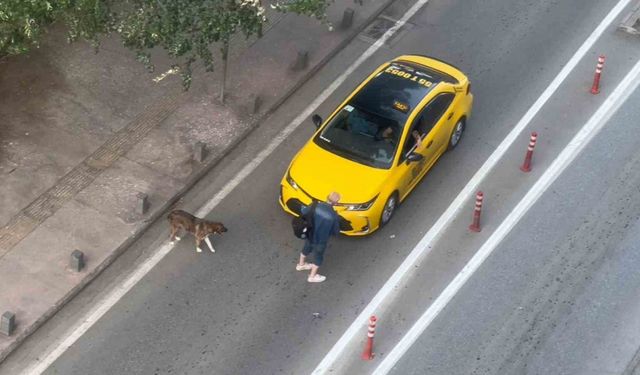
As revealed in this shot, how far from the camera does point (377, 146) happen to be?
17500 millimetres

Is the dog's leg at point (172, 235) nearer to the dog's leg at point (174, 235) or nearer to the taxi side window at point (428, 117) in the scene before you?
the dog's leg at point (174, 235)

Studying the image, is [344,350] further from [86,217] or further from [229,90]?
[229,90]

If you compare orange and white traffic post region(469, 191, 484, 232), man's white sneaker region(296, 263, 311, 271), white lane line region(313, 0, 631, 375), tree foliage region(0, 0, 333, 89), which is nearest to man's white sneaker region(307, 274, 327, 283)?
man's white sneaker region(296, 263, 311, 271)

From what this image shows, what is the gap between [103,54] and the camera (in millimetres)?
21031

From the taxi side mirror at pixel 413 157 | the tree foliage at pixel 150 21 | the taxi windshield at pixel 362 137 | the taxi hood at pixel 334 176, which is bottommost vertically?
the taxi hood at pixel 334 176

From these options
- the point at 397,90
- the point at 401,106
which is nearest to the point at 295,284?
the point at 401,106

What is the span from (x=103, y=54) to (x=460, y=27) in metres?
7.12

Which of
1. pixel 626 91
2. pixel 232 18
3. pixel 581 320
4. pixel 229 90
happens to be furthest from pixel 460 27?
pixel 581 320

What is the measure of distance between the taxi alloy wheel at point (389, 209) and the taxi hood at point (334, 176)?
406 mm

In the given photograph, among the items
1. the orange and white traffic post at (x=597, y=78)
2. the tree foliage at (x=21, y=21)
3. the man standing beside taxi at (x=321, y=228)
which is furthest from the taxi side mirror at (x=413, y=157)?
the tree foliage at (x=21, y=21)

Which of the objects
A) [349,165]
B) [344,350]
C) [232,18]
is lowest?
[344,350]

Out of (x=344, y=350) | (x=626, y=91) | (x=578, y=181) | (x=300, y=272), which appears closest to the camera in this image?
(x=344, y=350)

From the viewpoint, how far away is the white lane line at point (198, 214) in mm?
15594

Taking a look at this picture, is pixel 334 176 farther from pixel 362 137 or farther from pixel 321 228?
pixel 321 228
